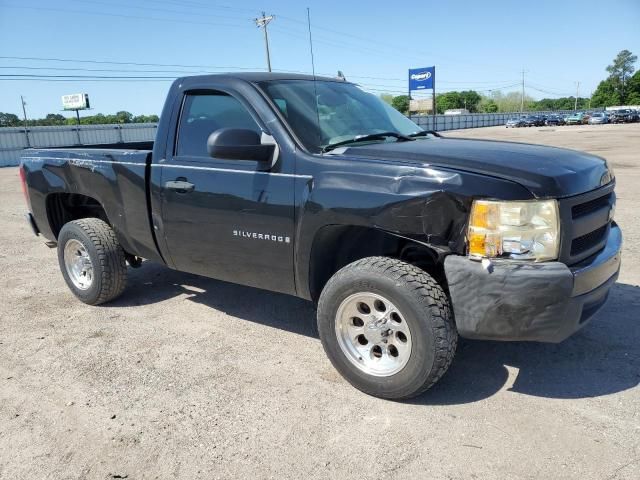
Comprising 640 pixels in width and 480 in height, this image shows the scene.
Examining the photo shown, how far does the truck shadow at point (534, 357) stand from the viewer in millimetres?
3196

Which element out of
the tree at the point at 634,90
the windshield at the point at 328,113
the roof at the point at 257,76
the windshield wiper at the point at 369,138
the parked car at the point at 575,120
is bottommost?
the parked car at the point at 575,120

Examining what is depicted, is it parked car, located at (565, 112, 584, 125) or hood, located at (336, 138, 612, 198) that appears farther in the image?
parked car, located at (565, 112, 584, 125)

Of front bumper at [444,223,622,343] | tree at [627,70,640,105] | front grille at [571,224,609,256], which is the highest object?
tree at [627,70,640,105]

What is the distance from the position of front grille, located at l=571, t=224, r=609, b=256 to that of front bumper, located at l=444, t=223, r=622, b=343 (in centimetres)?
9

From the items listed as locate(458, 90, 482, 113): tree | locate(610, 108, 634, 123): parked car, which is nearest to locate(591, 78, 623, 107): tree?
locate(458, 90, 482, 113): tree

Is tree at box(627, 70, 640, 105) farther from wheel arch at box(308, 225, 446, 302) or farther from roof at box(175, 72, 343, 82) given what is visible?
wheel arch at box(308, 225, 446, 302)

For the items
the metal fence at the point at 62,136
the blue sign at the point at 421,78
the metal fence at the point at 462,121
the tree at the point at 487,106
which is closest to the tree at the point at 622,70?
the tree at the point at 487,106

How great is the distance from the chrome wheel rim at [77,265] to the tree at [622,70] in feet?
446

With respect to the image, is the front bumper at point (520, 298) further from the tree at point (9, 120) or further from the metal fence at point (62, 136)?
the tree at point (9, 120)

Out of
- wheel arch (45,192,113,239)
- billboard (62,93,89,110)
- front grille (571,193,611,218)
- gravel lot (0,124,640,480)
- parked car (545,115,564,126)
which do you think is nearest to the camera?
gravel lot (0,124,640,480)

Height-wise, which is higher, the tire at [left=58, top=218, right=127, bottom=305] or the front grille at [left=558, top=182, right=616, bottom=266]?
the front grille at [left=558, top=182, right=616, bottom=266]

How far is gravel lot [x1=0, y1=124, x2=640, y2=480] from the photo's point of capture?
102 inches

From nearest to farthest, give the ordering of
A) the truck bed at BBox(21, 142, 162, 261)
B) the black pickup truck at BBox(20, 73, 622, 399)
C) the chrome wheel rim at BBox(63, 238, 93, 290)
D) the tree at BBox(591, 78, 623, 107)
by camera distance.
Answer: the black pickup truck at BBox(20, 73, 622, 399)
the truck bed at BBox(21, 142, 162, 261)
the chrome wheel rim at BBox(63, 238, 93, 290)
the tree at BBox(591, 78, 623, 107)

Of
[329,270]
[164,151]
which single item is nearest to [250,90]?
[164,151]
